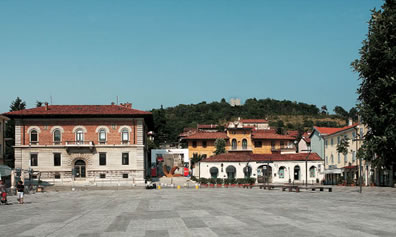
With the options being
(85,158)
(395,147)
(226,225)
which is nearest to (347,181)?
(395,147)

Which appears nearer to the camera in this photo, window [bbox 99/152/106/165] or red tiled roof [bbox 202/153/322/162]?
window [bbox 99/152/106/165]

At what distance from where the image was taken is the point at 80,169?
215ft

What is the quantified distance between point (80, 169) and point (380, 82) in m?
46.3

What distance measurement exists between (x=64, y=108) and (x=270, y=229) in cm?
5870

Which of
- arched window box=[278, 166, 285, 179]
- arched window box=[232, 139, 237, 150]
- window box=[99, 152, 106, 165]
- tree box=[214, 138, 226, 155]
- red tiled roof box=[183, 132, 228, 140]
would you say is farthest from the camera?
arched window box=[232, 139, 237, 150]

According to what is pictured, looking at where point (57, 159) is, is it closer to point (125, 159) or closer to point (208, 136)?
point (125, 159)

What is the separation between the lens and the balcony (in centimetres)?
6469

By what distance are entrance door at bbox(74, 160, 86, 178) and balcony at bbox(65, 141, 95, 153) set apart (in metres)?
1.76

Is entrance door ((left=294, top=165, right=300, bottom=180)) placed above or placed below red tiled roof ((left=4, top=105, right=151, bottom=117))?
below

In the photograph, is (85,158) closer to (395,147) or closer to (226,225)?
A: (395,147)

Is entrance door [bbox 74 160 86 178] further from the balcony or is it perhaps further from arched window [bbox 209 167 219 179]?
arched window [bbox 209 167 219 179]

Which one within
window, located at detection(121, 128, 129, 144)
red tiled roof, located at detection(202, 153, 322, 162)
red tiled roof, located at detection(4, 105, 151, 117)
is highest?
red tiled roof, located at detection(4, 105, 151, 117)

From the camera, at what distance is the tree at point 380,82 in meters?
30.3

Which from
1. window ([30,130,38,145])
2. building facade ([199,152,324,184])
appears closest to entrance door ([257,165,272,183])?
building facade ([199,152,324,184])
